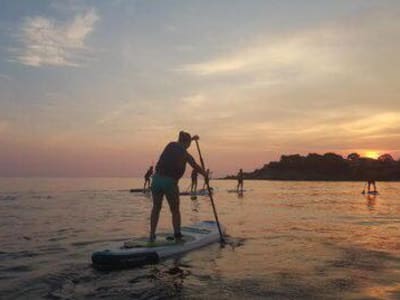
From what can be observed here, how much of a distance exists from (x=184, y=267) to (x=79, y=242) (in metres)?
4.50

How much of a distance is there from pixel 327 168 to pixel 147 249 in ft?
453

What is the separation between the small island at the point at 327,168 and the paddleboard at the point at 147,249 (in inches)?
4817

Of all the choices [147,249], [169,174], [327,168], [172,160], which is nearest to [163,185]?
[169,174]

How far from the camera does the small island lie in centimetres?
12888

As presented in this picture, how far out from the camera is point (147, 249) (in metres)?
9.36

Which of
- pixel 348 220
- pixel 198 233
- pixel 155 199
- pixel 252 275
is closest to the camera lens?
pixel 252 275

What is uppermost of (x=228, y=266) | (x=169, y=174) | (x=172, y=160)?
(x=172, y=160)

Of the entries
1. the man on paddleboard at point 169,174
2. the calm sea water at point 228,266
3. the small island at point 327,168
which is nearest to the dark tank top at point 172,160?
the man on paddleboard at point 169,174

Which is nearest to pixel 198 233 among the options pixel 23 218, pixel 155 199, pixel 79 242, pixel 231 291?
pixel 155 199

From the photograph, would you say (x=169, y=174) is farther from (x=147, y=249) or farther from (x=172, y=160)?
(x=147, y=249)

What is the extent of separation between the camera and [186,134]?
34.5ft

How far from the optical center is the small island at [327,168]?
423ft

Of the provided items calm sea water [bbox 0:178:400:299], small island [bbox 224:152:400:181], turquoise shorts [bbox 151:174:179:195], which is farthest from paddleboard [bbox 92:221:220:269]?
small island [bbox 224:152:400:181]

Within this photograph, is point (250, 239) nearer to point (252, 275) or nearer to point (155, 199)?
point (155, 199)
